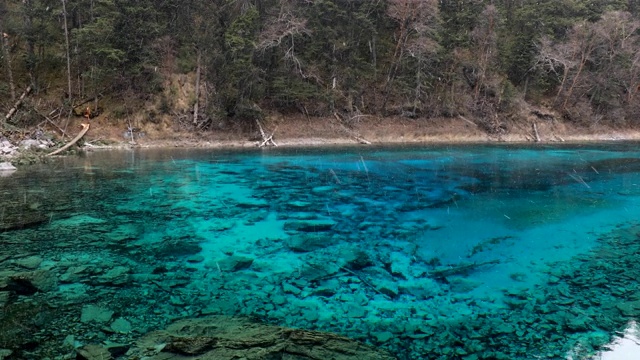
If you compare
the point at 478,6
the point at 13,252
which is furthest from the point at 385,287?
the point at 478,6

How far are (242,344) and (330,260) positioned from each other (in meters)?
3.10

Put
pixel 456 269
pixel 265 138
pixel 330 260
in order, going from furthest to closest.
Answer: pixel 265 138
pixel 330 260
pixel 456 269

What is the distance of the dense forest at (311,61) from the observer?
27375mm

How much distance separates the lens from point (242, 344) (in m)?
4.09

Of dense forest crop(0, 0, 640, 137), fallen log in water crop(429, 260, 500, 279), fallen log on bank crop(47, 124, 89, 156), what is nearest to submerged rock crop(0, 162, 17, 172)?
fallen log on bank crop(47, 124, 89, 156)

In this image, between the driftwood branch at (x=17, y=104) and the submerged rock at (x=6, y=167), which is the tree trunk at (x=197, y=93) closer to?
the driftwood branch at (x=17, y=104)

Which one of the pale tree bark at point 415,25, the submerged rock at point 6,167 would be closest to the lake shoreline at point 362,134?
the pale tree bark at point 415,25

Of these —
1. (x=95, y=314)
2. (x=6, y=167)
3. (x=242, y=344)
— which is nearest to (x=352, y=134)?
(x=6, y=167)

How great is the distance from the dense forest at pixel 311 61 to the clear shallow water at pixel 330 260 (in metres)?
15.3

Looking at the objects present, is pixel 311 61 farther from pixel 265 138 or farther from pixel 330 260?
pixel 330 260

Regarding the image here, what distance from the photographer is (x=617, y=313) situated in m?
5.17

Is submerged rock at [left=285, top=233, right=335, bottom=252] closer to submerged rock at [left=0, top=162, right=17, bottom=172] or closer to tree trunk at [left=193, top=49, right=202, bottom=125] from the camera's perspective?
submerged rock at [left=0, top=162, right=17, bottom=172]

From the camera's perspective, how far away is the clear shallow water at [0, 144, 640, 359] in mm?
4676

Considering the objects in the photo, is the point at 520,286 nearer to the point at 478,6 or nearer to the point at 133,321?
the point at 133,321
